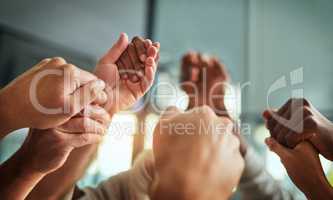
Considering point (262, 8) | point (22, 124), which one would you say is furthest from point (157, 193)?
point (262, 8)

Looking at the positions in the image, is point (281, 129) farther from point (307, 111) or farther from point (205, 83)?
point (205, 83)

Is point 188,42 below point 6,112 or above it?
above

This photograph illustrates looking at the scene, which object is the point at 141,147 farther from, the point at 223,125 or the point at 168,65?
A: the point at 168,65

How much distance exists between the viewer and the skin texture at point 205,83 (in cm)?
63

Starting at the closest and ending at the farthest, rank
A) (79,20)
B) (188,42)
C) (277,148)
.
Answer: (277,148) → (79,20) → (188,42)

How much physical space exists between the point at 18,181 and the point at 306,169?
1.38 feet

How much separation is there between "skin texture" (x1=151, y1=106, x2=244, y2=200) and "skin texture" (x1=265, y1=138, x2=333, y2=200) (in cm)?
9

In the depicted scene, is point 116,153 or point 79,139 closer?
point 79,139

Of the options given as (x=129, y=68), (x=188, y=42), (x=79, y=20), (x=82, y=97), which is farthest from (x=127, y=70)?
(x=188, y=42)

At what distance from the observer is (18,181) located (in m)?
0.48

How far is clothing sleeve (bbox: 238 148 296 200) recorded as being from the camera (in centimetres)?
53

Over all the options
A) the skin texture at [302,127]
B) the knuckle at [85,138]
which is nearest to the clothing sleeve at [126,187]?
the knuckle at [85,138]

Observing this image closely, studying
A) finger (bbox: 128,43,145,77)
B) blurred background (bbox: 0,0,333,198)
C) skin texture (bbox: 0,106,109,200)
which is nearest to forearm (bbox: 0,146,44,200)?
skin texture (bbox: 0,106,109,200)

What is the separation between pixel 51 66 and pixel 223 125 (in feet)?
0.99
